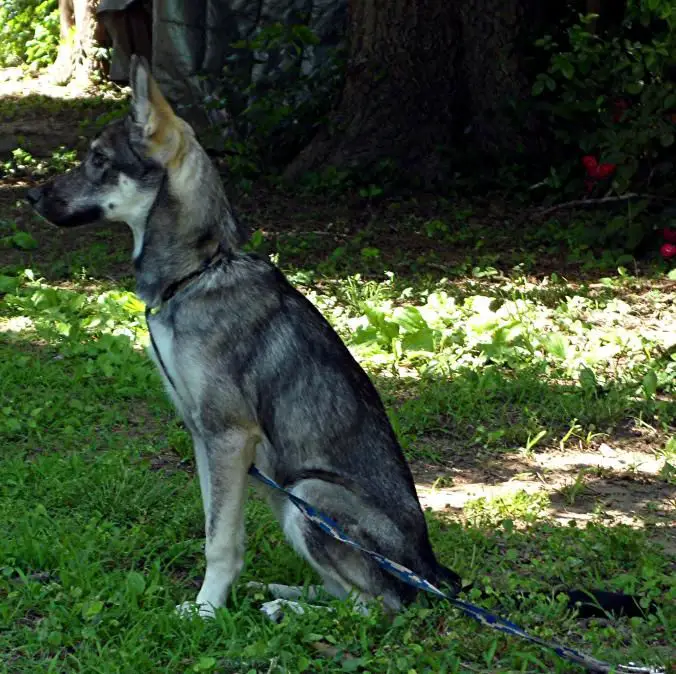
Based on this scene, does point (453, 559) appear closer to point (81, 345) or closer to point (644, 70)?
point (81, 345)

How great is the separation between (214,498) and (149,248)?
38.8 inches

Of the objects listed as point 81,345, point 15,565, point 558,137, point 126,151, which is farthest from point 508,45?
point 15,565

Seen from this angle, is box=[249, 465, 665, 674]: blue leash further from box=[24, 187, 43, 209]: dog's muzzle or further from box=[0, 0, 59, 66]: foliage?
box=[0, 0, 59, 66]: foliage

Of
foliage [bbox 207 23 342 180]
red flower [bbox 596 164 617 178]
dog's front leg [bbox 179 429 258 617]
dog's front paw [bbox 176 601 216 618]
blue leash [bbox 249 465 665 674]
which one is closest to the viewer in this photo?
blue leash [bbox 249 465 665 674]

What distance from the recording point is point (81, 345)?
7402 mm

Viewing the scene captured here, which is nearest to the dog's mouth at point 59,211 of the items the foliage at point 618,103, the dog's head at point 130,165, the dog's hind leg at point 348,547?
the dog's head at point 130,165

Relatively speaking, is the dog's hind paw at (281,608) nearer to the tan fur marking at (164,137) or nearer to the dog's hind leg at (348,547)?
the dog's hind leg at (348,547)

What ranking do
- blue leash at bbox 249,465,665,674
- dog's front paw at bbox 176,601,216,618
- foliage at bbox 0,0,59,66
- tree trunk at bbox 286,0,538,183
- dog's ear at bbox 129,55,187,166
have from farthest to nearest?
1. foliage at bbox 0,0,59,66
2. tree trunk at bbox 286,0,538,183
3. dog's ear at bbox 129,55,187,166
4. dog's front paw at bbox 176,601,216,618
5. blue leash at bbox 249,465,665,674

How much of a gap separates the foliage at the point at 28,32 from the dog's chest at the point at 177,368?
12.9m

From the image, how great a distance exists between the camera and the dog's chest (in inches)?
170

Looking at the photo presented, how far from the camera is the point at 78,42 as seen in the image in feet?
50.0

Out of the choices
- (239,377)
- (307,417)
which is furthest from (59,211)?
(307,417)

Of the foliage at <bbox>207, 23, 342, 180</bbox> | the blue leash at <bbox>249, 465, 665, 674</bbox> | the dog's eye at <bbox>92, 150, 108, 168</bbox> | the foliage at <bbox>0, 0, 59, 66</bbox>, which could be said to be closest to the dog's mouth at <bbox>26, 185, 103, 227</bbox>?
the dog's eye at <bbox>92, 150, 108, 168</bbox>

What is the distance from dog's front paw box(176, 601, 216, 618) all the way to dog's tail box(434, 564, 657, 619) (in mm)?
824
